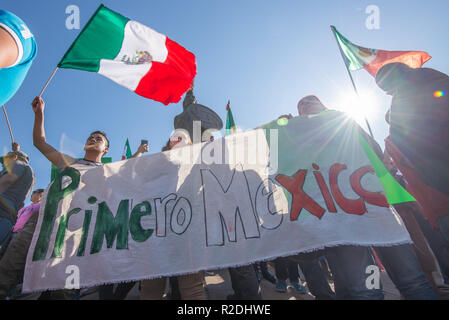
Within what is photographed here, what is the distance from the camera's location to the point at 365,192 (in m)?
2.08

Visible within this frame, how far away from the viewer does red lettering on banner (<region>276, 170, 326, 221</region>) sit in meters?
2.07

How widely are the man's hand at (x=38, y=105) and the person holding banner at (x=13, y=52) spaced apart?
2.30 feet

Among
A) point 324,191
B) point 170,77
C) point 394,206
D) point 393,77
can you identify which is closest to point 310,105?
point 393,77

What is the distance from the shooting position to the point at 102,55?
2.98m

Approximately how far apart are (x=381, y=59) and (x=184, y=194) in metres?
4.32

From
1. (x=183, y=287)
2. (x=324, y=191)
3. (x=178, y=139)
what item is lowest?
(x=183, y=287)

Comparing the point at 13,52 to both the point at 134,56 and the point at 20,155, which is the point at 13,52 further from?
the point at 134,56

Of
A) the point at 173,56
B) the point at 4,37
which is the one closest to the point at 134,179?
the point at 4,37

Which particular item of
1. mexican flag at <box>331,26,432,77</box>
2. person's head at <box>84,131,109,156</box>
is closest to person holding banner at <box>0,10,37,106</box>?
person's head at <box>84,131,109,156</box>

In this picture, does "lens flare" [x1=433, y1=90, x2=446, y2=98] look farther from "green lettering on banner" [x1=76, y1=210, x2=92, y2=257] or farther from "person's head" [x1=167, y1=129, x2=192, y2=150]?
"green lettering on banner" [x1=76, y1=210, x2=92, y2=257]

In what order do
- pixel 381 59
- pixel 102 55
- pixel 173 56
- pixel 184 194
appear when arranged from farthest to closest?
pixel 381 59
pixel 173 56
pixel 102 55
pixel 184 194

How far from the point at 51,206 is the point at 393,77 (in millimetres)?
3604
